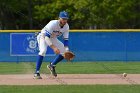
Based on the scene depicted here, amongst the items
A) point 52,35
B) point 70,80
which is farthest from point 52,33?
point 70,80

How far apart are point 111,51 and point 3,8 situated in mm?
25169

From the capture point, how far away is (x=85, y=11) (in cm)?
3781

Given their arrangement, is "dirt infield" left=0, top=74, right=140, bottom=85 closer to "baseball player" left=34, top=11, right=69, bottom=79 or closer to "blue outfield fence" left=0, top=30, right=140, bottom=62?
"baseball player" left=34, top=11, right=69, bottom=79

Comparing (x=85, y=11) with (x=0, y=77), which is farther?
(x=85, y=11)
